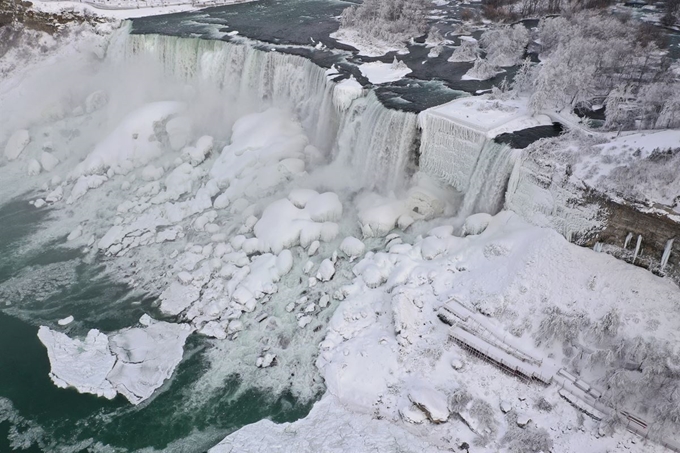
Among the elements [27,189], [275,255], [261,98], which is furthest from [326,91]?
[27,189]

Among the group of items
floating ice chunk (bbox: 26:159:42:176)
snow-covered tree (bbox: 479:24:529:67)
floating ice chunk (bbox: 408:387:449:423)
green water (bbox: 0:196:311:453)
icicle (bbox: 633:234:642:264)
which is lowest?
green water (bbox: 0:196:311:453)

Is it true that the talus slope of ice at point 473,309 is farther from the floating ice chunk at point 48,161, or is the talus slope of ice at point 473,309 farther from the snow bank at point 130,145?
the floating ice chunk at point 48,161

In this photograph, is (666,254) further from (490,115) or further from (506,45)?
(506,45)

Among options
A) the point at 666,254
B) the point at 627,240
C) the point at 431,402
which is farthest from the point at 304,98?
the point at 666,254

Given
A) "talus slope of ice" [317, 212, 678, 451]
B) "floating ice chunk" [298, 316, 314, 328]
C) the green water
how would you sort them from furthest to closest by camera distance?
"floating ice chunk" [298, 316, 314, 328] < the green water < "talus slope of ice" [317, 212, 678, 451]

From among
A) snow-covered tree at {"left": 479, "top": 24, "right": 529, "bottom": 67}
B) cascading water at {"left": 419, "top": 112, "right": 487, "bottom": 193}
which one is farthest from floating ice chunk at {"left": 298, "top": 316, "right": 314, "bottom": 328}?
snow-covered tree at {"left": 479, "top": 24, "right": 529, "bottom": 67}

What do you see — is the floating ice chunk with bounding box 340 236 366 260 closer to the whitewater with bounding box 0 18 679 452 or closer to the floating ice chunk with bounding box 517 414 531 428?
the whitewater with bounding box 0 18 679 452
